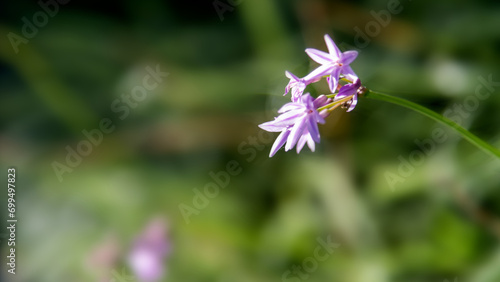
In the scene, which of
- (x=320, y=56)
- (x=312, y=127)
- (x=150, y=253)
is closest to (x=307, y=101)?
(x=312, y=127)

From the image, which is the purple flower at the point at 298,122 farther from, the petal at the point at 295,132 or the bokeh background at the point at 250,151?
the bokeh background at the point at 250,151

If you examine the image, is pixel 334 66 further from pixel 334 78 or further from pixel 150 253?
pixel 150 253

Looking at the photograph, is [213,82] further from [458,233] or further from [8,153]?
[458,233]

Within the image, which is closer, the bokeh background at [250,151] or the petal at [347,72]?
the petal at [347,72]

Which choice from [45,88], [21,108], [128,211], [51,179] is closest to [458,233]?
[128,211]

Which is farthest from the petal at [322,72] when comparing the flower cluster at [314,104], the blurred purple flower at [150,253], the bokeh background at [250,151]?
the blurred purple flower at [150,253]

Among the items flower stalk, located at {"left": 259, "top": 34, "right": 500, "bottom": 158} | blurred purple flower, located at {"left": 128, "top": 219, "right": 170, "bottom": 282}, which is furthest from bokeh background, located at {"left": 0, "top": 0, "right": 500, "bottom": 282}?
flower stalk, located at {"left": 259, "top": 34, "right": 500, "bottom": 158}
